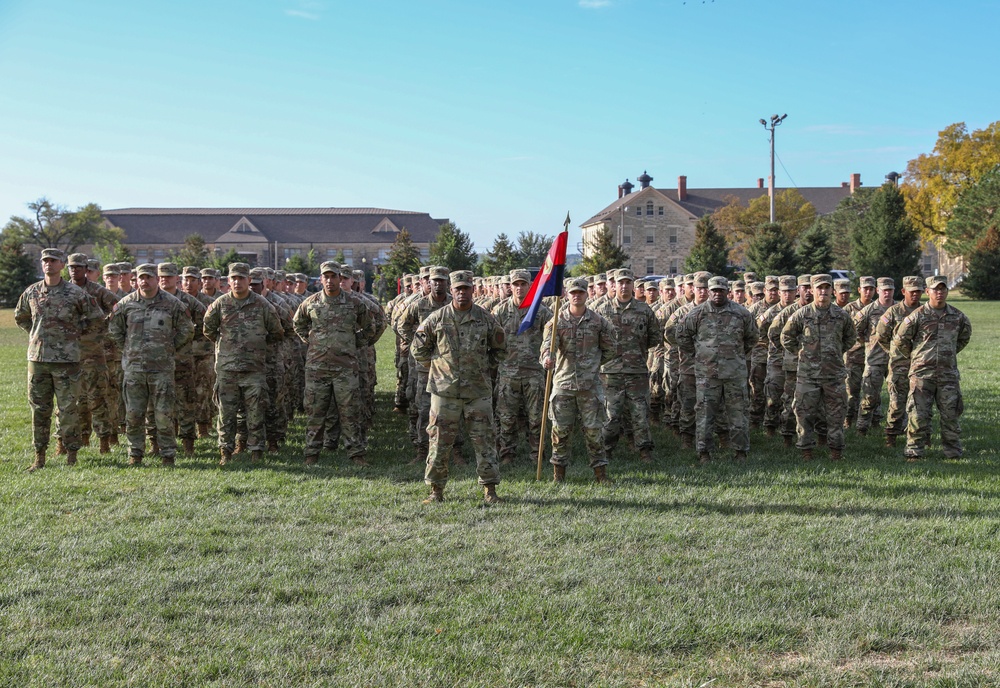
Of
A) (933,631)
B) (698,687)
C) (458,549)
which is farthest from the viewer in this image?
(458,549)

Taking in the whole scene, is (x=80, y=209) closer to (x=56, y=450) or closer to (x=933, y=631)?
(x=56, y=450)

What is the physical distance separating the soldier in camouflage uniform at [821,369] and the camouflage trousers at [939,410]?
2.74 ft

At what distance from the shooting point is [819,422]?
11781 millimetres

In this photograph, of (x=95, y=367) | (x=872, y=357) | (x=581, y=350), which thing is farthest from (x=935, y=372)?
(x=95, y=367)

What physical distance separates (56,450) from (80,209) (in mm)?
92371

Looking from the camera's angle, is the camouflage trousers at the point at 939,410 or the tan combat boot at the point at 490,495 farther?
the camouflage trousers at the point at 939,410

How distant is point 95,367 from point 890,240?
46.6 meters

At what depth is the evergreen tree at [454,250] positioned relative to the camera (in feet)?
186

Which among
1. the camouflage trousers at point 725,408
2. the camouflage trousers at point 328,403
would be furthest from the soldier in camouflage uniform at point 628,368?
the camouflage trousers at point 328,403

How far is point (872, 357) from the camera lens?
43.1 feet

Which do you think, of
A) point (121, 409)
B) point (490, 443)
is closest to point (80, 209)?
point (121, 409)

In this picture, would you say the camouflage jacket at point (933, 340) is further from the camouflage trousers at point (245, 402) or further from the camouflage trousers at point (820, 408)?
the camouflage trousers at point (245, 402)

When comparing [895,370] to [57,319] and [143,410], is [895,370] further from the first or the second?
[57,319]

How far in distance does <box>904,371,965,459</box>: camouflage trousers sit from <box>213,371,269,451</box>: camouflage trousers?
8.00 m
